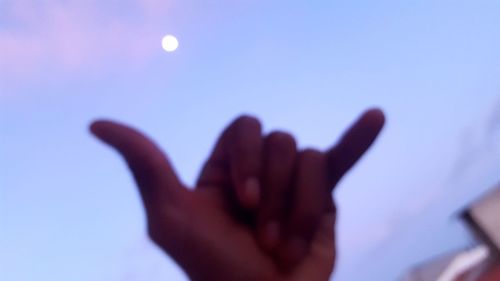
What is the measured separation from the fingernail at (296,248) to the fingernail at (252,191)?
0.05 meters

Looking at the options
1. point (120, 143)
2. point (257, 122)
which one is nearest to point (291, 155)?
point (257, 122)

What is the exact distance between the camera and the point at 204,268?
0.62 m

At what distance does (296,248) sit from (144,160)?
Answer: 15 cm

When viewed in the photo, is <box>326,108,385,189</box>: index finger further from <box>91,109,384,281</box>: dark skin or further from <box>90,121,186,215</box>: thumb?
<box>90,121,186,215</box>: thumb

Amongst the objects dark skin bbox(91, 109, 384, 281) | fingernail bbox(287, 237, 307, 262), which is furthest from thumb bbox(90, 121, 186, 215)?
fingernail bbox(287, 237, 307, 262)

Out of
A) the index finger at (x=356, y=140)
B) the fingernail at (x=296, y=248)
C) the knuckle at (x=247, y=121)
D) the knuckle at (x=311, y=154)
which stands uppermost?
the knuckle at (x=247, y=121)

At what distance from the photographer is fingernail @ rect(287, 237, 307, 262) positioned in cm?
62

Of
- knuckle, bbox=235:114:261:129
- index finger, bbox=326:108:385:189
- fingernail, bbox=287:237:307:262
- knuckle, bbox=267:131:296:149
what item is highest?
knuckle, bbox=235:114:261:129

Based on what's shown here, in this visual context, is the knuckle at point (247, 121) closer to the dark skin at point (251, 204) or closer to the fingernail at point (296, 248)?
the dark skin at point (251, 204)

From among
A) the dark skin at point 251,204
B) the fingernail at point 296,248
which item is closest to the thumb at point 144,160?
the dark skin at point 251,204

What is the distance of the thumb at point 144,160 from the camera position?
60 cm

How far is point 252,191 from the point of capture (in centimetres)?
60

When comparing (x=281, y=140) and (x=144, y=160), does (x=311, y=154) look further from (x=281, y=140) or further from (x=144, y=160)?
(x=144, y=160)

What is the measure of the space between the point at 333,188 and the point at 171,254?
0.16 m
